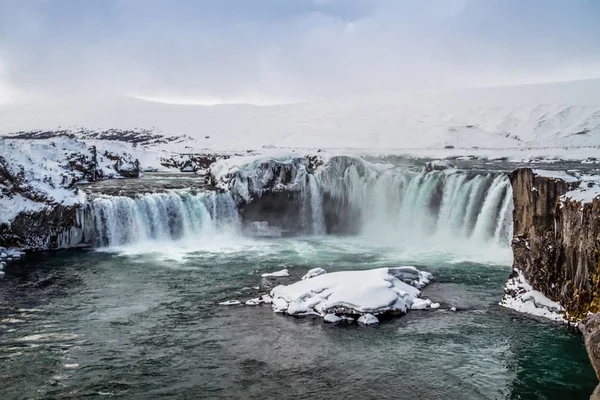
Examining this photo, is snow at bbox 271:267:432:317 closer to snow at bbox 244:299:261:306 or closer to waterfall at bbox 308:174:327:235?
snow at bbox 244:299:261:306

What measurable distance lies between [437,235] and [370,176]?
569 centimetres

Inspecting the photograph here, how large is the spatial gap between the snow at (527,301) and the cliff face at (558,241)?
0.18 metres

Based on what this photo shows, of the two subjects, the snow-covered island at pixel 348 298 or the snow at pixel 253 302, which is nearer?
the snow-covered island at pixel 348 298

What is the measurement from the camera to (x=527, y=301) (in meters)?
14.8

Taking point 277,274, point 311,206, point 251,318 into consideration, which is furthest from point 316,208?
point 251,318

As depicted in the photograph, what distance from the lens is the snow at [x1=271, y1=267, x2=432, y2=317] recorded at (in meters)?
14.5

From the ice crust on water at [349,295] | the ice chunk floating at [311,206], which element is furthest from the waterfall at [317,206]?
the ice crust on water at [349,295]

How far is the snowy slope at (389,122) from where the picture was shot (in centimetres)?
7119

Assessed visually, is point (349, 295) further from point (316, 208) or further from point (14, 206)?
point (14, 206)

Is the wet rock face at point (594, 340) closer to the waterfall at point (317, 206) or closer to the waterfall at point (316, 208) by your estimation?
the waterfall at point (317, 206)

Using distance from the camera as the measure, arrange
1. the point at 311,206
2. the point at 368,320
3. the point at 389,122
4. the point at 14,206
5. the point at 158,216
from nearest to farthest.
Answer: the point at 368,320, the point at 14,206, the point at 158,216, the point at 311,206, the point at 389,122

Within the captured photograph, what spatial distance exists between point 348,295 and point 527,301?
5183mm

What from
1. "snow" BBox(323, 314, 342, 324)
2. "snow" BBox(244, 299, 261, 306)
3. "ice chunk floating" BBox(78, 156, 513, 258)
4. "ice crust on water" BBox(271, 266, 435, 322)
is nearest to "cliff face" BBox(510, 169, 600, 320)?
"ice crust on water" BBox(271, 266, 435, 322)

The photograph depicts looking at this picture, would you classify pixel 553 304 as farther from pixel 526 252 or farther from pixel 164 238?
pixel 164 238
